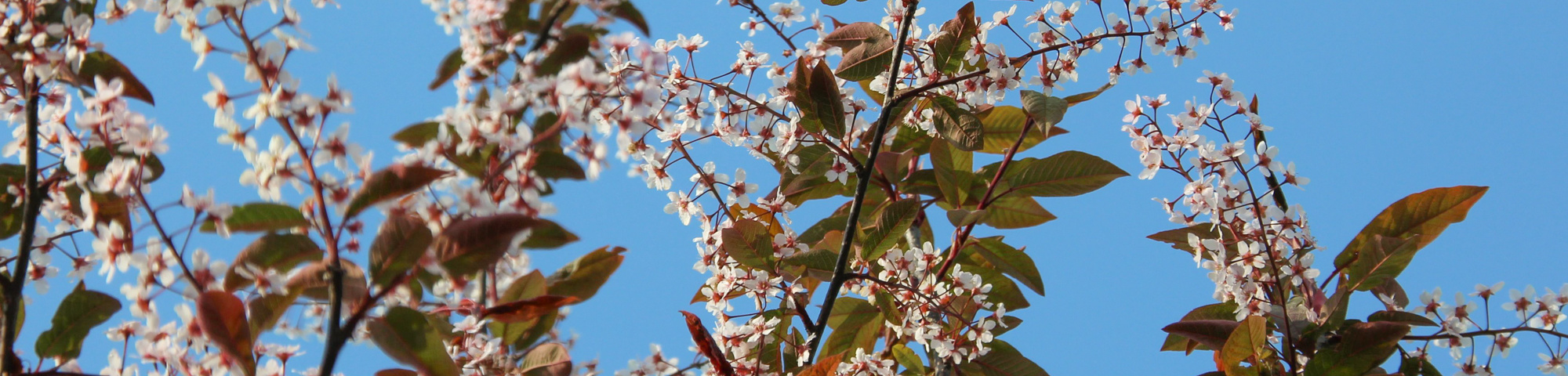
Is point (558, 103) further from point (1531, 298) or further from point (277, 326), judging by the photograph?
point (1531, 298)

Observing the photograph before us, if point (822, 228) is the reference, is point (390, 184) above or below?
below

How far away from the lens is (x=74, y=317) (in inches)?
41.6

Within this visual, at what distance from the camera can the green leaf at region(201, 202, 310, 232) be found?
31.8 inches

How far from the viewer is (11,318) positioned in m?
0.87

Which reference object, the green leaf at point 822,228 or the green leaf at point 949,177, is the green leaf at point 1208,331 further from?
the green leaf at point 822,228

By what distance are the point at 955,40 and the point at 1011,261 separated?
1.55ft

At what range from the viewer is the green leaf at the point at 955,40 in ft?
5.08

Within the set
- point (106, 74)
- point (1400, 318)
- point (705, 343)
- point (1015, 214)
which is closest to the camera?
point (106, 74)

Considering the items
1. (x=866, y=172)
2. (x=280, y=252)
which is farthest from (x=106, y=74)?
(x=866, y=172)

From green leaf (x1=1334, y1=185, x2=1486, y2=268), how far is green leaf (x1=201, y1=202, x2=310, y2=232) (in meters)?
1.64

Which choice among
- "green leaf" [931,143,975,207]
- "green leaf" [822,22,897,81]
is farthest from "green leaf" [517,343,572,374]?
"green leaf" [931,143,975,207]

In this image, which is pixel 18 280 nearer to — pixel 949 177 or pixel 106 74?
pixel 106 74

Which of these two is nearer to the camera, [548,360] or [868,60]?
[548,360]

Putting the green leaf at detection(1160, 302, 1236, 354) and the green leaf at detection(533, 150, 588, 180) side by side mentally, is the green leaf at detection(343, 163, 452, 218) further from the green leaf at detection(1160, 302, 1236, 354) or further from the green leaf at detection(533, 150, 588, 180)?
the green leaf at detection(1160, 302, 1236, 354)
